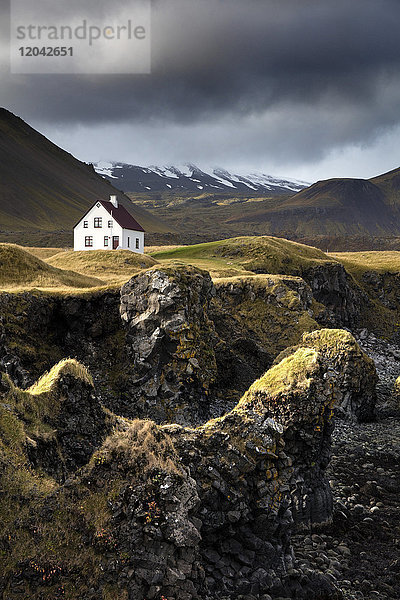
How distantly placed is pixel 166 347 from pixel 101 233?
5062 cm

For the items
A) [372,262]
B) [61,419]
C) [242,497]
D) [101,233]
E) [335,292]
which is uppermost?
[101,233]

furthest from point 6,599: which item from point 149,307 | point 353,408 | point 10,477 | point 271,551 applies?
point 353,408

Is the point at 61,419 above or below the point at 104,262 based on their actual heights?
below

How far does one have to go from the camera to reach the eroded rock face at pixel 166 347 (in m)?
30.9

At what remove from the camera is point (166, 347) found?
3198 centimetres

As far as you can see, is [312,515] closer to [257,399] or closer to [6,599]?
[257,399]

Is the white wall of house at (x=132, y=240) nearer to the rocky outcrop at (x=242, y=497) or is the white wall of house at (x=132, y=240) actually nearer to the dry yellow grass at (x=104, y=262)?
the dry yellow grass at (x=104, y=262)

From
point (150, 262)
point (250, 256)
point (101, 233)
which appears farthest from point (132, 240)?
point (250, 256)

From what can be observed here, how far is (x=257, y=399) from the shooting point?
→ 16.1 m

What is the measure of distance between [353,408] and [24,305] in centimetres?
2852

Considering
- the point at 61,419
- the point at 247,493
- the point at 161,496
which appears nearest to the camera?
the point at 161,496

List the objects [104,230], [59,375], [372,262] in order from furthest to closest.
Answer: [372,262]
[104,230]
[59,375]

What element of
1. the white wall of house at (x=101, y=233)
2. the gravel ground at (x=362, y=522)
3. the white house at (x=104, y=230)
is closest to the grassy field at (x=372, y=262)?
the white house at (x=104, y=230)

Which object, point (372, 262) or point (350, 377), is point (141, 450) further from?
point (372, 262)
